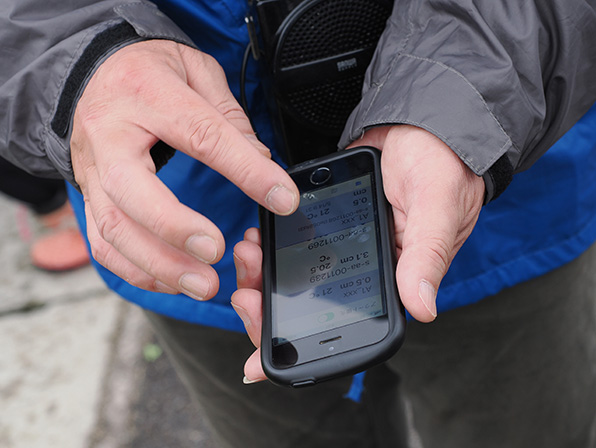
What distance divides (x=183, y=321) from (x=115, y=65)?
1.95ft

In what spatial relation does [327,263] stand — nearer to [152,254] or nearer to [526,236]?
[152,254]

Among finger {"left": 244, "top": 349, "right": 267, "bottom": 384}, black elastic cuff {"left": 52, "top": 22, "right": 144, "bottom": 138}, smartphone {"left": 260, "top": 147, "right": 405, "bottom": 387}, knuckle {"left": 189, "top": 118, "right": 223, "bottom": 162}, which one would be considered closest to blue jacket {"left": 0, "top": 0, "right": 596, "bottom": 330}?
black elastic cuff {"left": 52, "top": 22, "right": 144, "bottom": 138}

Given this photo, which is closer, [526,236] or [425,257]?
[425,257]

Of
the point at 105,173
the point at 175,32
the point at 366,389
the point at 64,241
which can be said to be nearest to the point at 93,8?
the point at 175,32

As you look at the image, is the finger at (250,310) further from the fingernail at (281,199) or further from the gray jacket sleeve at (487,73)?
the gray jacket sleeve at (487,73)

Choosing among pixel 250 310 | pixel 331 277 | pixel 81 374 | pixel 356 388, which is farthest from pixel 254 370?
pixel 81 374

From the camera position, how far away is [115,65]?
889 millimetres

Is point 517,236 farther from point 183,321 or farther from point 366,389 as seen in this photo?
point 183,321

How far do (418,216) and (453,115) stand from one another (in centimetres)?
16

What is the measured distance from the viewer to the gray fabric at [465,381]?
1250 mm

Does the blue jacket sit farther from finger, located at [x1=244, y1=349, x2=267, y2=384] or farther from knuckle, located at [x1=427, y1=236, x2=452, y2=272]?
finger, located at [x1=244, y1=349, x2=267, y2=384]

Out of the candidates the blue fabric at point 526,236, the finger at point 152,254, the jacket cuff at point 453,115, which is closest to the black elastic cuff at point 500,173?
the jacket cuff at point 453,115

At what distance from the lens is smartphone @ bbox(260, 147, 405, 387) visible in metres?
0.89

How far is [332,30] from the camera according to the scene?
3.35ft
